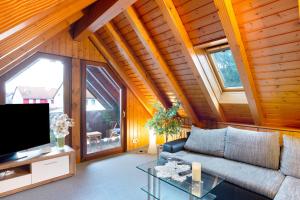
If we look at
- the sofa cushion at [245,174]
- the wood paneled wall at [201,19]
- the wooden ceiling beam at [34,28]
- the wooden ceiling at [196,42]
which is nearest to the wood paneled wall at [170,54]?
the wooden ceiling at [196,42]

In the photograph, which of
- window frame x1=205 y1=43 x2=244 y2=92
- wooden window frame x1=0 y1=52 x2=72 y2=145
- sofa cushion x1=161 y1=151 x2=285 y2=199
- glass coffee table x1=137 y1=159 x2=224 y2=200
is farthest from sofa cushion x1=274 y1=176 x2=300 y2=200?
wooden window frame x1=0 y1=52 x2=72 y2=145

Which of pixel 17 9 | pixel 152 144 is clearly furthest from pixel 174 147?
pixel 17 9

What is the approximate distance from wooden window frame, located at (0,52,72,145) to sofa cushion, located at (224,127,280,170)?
112 inches

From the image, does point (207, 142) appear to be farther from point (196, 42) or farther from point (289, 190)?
point (196, 42)

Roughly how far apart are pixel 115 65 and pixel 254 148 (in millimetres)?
2937

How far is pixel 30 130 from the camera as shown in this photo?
8.85ft

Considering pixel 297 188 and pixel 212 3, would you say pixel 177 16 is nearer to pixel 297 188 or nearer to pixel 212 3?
pixel 212 3

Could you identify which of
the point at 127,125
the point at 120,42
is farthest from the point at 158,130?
the point at 120,42

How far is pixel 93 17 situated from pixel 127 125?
2.56 m

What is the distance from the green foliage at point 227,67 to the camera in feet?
9.18

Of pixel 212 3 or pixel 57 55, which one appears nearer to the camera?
→ pixel 212 3

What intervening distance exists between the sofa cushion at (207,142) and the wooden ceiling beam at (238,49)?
0.61 m

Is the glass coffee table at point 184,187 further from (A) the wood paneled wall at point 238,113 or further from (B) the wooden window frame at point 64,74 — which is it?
(B) the wooden window frame at point 64,74

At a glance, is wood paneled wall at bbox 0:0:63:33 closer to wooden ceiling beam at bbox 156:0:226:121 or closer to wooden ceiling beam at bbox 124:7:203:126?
wooden ceiling beam at bbox 156:0:226:121
